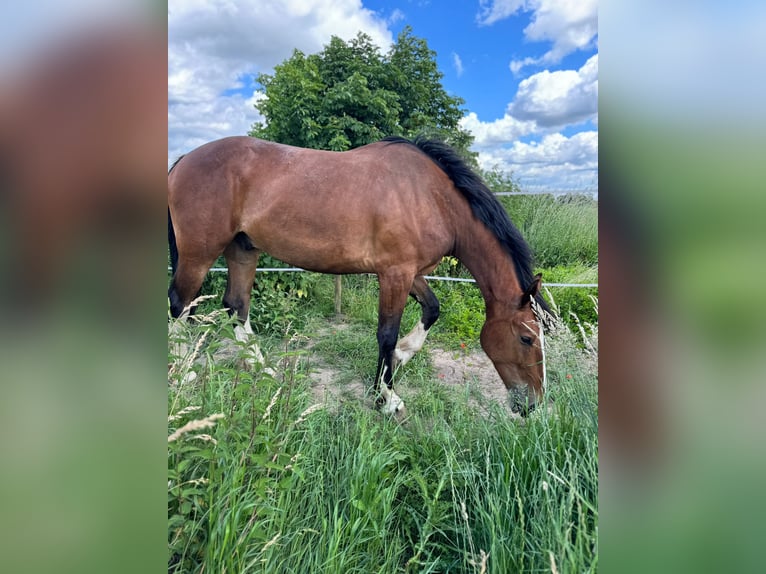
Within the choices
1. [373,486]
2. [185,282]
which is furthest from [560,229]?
[373,486]

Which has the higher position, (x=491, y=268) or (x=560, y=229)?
(x=560, y=229)

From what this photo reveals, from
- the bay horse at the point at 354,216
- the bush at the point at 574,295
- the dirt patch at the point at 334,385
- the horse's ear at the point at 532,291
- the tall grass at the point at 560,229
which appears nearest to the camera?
the horse's ear at the point at 532,291

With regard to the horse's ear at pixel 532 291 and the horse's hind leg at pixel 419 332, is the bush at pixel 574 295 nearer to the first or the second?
the horse's hind leg at pixel 419 332

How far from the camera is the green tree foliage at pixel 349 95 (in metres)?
5.03

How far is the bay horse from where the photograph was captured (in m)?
2.84

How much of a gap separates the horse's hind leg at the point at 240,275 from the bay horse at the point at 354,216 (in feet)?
1.34

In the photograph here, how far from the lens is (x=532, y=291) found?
247 cm

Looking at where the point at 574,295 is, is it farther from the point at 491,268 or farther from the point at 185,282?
the point at 185,282

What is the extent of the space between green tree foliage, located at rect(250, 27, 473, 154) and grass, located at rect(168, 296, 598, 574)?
380 centimetres

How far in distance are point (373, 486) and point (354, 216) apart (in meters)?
1.83
